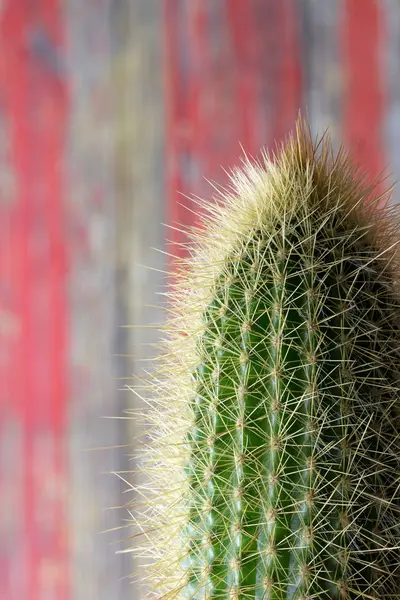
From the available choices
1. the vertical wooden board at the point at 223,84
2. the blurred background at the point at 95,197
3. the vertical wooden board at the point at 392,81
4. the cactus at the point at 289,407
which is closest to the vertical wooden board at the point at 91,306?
the blurred background at the point at 95,197

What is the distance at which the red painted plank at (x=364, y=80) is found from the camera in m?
A: 1.08

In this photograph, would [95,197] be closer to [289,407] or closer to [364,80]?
[364,80]

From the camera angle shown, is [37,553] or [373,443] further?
[37,553]

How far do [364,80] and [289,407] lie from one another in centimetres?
76

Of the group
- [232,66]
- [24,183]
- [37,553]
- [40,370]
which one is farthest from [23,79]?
[37,553]

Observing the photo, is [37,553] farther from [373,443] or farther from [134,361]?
[373,443]

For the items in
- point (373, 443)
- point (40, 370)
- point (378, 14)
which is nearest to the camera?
point (373, 443)

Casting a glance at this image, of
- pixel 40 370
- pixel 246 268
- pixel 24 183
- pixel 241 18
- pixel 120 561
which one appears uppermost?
pixel 241 18

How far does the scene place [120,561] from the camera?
46.0 inches

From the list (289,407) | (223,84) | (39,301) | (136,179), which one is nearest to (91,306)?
(39,301)

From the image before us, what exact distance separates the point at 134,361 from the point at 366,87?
55cm

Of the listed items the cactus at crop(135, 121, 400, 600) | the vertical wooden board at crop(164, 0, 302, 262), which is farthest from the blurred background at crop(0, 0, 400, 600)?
the cactus at crop(135, 121, 400, 600)

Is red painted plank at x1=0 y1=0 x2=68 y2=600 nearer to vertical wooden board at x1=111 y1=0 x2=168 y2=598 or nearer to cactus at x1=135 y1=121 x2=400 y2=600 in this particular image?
vertical wooden board at x1=111 y1=0 x2=168 y2=598

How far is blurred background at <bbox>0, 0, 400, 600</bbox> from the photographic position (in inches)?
44.9
